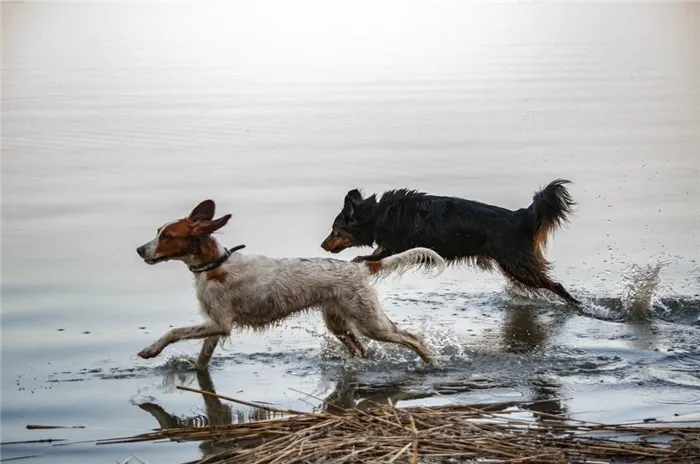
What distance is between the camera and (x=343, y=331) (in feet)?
27.9

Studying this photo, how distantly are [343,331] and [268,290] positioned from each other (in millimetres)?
674

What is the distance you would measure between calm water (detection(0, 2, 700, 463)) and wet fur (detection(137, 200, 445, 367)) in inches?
13.1

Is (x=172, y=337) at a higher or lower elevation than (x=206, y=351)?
higher

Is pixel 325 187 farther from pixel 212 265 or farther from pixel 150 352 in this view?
pixel 150 352

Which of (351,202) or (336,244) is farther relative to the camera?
→ (336,244)

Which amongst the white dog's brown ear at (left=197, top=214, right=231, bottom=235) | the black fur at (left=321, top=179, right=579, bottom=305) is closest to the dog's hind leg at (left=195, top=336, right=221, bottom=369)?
the white dog's brown ear at (left=197, top=214, right=231, bottom=235)

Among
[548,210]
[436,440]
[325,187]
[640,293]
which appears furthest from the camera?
[325,187]

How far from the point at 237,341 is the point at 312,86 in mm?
12356

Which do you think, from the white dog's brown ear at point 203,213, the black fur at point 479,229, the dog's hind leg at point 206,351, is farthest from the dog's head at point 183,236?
the black fur at point 479,229

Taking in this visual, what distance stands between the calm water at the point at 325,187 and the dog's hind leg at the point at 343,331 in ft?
0.64

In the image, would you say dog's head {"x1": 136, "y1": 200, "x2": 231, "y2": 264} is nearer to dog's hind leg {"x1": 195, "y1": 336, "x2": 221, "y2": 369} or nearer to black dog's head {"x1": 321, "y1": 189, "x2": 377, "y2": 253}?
dog's hind leg {"x1": 195, "y1": 336, "x2": 221, "y2": 369}

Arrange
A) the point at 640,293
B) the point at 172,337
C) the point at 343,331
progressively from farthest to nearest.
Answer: the point at 640,293, the point at 343,331, the point at 172,337

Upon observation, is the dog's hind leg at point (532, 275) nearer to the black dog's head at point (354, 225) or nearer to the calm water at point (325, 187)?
the calm water at point (325, 187)

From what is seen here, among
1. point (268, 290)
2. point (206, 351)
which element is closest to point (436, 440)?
point (268, 290)
